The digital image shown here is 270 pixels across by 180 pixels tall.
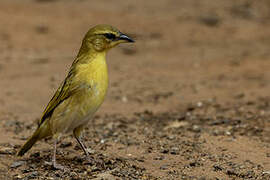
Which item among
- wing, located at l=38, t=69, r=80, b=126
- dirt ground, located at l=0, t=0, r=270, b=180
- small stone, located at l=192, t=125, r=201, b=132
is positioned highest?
wing, located at l=38, t=69, r=80, b=126

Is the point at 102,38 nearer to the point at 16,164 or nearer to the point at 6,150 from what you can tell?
the point at 16,164

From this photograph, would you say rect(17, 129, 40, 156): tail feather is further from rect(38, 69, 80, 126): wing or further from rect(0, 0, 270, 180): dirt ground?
rect(38, 69, 80, 126): wing

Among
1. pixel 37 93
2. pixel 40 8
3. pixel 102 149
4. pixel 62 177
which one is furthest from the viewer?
pixel 40 8

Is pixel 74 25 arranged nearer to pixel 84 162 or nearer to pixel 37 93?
pixel 37 93

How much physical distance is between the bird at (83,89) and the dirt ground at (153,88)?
0.51 m

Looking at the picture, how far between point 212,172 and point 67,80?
1911 millimetres

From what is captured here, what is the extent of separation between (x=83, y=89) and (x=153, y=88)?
18.2ft

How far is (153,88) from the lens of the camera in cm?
1061

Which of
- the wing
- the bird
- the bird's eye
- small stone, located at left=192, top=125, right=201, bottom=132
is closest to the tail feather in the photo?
the bird

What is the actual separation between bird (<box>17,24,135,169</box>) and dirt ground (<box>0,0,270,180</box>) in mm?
511

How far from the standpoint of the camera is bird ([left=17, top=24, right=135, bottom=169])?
5.16 metres

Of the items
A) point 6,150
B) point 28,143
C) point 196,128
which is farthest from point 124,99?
point 28,143

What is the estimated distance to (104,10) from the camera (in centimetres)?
1752

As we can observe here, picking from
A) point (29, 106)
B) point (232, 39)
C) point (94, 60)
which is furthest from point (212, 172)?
point (232, 39)
